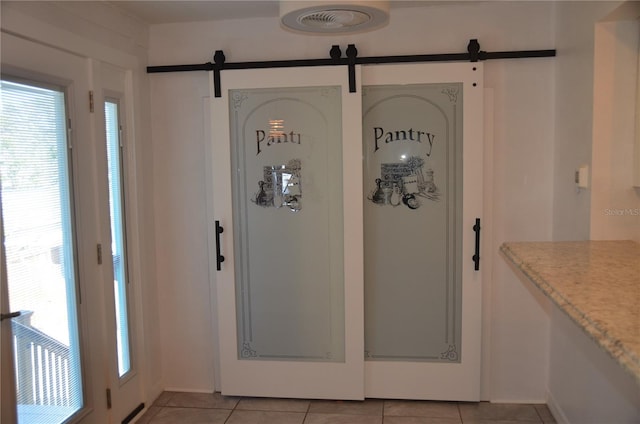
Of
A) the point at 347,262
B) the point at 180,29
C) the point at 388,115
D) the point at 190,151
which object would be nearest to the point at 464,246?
the point at 347,262

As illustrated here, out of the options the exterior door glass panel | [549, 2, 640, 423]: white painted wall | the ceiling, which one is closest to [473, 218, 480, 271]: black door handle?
[549, 2, 640, 423]: white painted wall

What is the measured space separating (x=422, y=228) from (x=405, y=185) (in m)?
0.29

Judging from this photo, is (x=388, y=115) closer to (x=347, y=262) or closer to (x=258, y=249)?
(x=347, y=262)

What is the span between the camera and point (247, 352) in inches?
133

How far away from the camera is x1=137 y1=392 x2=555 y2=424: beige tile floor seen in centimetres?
309

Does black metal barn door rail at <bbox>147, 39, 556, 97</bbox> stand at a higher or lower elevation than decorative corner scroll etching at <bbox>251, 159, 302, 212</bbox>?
higher

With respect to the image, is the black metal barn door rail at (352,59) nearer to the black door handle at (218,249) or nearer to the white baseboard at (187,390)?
the black door handle at (218,249)

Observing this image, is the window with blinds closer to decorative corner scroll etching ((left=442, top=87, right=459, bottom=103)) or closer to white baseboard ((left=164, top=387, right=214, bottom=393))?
white baseboard ((left=164, top=387, right=214, bottom=393))

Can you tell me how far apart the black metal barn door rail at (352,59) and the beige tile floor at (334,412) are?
1.99 metres

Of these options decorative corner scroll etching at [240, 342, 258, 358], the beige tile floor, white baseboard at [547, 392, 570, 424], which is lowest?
the beige tile floor

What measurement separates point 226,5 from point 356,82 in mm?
880

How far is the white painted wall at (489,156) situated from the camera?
3.07 meters

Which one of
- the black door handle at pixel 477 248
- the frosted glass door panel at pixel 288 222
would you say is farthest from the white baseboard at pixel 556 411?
the frosted glass door panel at pixel 288 222

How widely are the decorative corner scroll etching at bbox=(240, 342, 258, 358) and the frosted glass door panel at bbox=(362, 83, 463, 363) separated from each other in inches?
29.3
